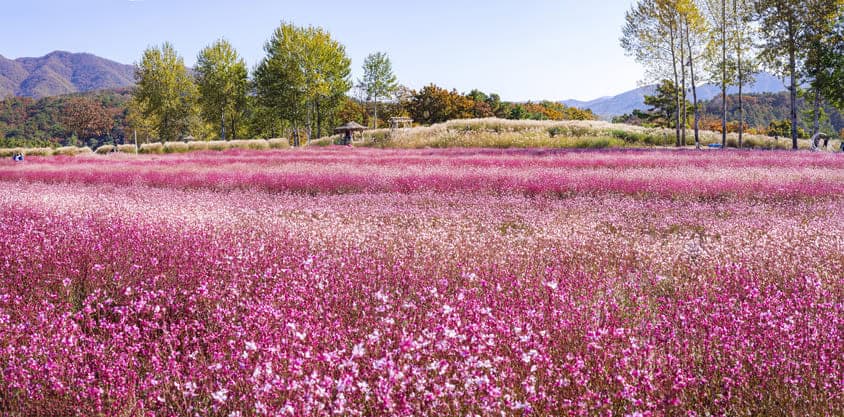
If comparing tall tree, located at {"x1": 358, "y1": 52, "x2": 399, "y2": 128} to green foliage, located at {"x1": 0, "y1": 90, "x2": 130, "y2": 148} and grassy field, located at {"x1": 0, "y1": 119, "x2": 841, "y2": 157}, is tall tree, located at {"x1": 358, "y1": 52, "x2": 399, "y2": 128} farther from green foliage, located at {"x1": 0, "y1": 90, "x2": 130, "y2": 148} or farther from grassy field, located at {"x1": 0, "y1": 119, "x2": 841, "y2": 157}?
green foliage, located at {"x1": 0, "y1": 90, "x2": 130, "y2": 148}

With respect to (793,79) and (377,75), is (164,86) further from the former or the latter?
(793,79)

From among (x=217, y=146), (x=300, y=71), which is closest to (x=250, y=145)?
(x=217, y=146)

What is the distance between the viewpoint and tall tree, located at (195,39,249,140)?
1919 inches

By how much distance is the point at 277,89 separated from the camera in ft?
144

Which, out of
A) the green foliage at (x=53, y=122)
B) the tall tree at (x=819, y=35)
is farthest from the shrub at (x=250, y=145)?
the green foliage at (x=53, y=122)

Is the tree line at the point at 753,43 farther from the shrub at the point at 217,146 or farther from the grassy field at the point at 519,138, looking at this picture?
the shrub at the point at 217,146

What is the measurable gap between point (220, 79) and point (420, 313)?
51.5 metres

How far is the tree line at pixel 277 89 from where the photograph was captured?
143ft

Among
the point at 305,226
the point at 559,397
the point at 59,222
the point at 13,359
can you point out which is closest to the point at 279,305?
the point at 13,359

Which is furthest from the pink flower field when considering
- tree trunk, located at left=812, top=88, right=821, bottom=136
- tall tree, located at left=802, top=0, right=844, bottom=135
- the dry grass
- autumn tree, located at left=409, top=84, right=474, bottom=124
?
→ autumn tree, located at left=409, top=84, right=474, bottom=124

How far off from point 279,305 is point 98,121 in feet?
395

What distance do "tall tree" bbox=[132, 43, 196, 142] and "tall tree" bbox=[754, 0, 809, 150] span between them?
49118 mm

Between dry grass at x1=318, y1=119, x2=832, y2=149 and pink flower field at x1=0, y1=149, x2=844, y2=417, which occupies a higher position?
dry grass at x1=318, y1=119, x2=832, y2=149

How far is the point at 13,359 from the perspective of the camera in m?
2.51
